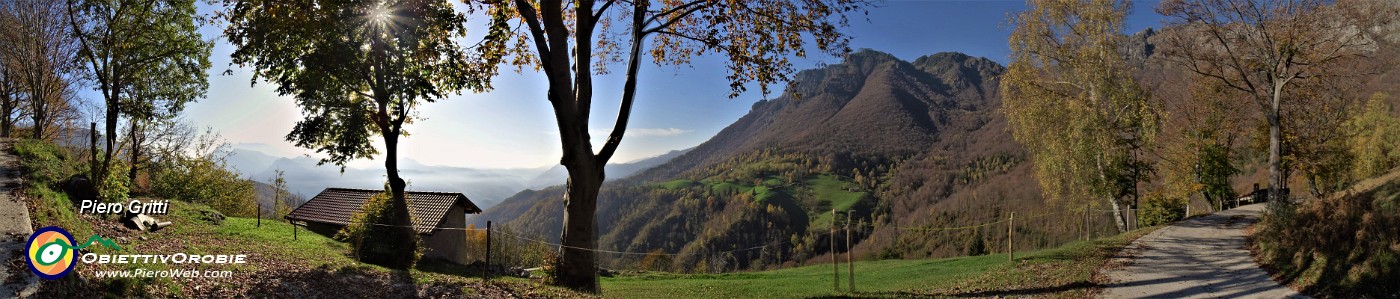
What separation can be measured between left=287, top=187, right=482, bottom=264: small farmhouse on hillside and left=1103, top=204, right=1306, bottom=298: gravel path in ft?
79.5

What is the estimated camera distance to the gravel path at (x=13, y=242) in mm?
5301

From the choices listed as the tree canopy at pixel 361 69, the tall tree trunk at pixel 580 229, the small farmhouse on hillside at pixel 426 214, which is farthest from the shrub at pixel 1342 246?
the small farmhouse on hillside at pixel 426 214

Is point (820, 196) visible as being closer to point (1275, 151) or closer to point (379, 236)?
point (1275, 151)

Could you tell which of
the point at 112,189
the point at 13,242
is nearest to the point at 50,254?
the point at 13,242

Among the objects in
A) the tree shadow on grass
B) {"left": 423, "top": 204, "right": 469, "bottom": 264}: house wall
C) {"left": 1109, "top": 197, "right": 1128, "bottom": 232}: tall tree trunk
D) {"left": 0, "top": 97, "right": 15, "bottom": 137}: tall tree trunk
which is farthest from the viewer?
{"left": 423, "top": 204, "right": 469, "bottom": 264}: house wall

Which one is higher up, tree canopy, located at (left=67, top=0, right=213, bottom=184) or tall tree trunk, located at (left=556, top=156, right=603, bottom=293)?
tree canopy, located at (left=67, top=0, right=213, bottom=184)

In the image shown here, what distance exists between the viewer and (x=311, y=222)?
97.0 ft

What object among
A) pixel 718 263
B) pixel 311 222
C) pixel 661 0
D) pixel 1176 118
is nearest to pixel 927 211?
pixel 718 263

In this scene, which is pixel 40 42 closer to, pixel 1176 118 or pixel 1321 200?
pixel 1321 200

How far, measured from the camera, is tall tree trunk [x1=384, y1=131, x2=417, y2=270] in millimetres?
16062

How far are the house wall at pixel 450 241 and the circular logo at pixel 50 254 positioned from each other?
20.2 m

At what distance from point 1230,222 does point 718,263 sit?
7147cm

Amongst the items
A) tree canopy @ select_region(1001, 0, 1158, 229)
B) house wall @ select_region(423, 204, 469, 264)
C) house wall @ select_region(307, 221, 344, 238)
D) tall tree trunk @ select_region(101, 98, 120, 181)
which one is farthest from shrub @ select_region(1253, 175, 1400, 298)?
house wall @ select_region(307, 221, 344, 238)

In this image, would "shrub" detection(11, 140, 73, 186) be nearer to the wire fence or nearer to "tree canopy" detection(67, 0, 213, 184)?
"tree canopy" detection(67, 0, 213, 184)
